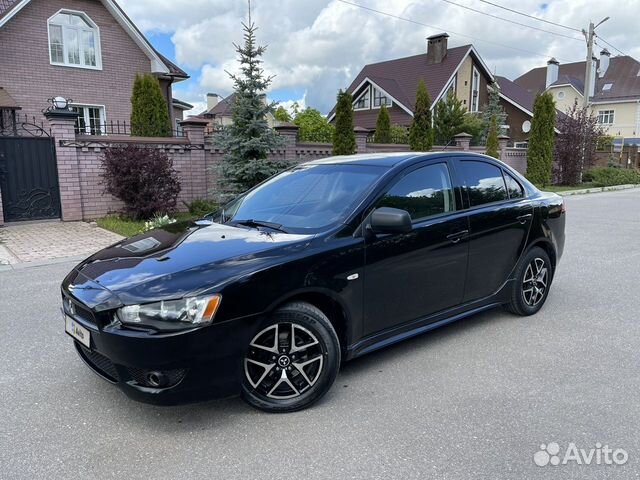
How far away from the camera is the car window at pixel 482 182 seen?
14.0 feet

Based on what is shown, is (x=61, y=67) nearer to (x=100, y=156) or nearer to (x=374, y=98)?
(x=100, y=156)

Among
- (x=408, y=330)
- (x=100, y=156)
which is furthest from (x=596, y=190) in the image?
(x=408, y=330)

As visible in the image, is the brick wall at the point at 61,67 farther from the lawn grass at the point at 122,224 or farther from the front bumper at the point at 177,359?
the front bumper at the point at 177,359

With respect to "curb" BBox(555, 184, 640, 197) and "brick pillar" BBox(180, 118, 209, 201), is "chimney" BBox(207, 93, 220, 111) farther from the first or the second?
"brick pillar" BBox(180, 118, 209, 201)

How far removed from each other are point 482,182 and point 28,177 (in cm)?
968

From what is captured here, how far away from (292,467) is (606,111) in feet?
189

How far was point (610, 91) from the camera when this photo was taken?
49.6 metres

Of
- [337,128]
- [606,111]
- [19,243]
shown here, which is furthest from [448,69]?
[19,243]

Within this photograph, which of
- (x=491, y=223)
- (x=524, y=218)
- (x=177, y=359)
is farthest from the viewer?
(x=524, y=218)

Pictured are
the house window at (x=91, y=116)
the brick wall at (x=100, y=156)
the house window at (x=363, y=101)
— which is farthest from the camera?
the house window at (x=363, y=101)

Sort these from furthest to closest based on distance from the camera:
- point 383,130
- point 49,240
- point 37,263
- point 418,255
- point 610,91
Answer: point 610,91 → point 383,130 → point 49,240 → point 37,263 → point 418,255

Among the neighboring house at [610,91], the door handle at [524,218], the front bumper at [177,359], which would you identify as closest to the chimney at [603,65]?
the neighboring house at [610,91]

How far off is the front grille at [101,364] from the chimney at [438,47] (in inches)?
1418

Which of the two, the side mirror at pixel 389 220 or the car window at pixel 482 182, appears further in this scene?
the car window at pixel 482 182
